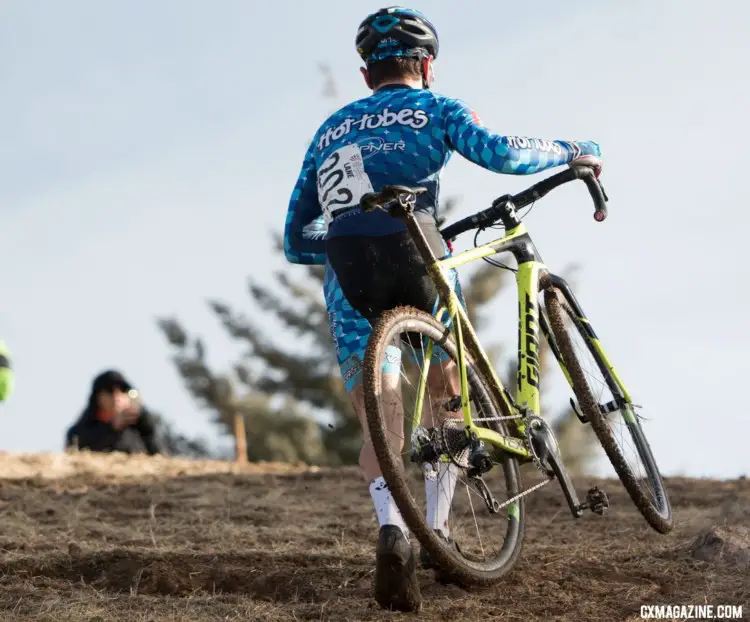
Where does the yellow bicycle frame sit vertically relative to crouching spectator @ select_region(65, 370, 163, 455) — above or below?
below

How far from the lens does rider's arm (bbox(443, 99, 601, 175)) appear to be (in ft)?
14.2

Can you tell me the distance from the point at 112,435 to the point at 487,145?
8.49 meters

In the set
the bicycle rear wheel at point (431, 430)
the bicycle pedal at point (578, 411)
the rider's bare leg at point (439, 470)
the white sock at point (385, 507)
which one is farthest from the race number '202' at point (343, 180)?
the bicycle pedal at point (578, 411)

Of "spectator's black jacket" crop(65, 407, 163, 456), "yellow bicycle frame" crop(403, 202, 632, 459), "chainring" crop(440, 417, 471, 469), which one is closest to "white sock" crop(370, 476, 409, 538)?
"chainring" crop(440, 417, 471, 469)

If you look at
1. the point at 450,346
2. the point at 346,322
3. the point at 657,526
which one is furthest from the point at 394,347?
the point at 657,526

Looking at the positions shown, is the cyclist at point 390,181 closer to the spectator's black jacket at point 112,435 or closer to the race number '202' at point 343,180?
the race number '202' at point 343,180

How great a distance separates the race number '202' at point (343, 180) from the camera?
14.6 feet

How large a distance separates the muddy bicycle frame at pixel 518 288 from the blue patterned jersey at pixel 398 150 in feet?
0.72

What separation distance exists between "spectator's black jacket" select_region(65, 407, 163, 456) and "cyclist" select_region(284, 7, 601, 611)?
766 cm

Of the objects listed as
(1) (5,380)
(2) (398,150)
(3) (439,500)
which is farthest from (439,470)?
(1) (5,380)

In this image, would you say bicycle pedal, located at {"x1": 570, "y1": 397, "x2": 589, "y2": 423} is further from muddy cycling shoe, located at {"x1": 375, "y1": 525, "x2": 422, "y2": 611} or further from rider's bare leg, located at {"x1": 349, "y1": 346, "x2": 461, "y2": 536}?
muddy cycling shoe, located at {"x1": 375, "y1": 525, "x2": 422, "y2": 611}

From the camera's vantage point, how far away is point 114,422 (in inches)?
474

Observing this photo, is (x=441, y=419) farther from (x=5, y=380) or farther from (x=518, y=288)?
(x=5, y=380)

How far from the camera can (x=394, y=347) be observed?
13.4 ft
